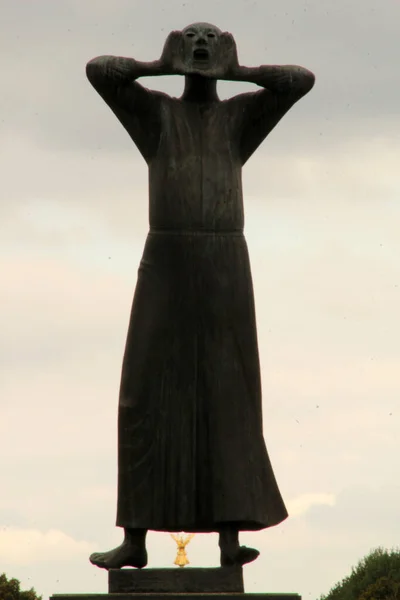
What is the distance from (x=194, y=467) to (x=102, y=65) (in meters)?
3.48

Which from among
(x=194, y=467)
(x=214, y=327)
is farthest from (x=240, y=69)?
(x=194, y=467)

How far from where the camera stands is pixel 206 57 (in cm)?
1725

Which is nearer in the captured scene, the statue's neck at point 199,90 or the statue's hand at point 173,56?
the statue's hand at point 173,56

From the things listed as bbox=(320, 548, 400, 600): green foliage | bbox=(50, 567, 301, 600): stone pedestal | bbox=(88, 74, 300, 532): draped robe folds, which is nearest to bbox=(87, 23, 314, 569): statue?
bbox=(88, 74, 300, 532): draped robe folds

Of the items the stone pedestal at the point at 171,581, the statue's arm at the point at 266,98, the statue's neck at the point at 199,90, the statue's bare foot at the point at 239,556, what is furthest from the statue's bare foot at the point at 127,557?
the statue's neck at the point at 199,90

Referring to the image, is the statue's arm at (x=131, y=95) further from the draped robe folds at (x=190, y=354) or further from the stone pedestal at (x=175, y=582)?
the stone pedestal at (x=175, y=582)

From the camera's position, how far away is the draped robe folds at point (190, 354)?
56.0 ft

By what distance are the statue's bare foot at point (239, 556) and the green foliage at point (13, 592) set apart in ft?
136

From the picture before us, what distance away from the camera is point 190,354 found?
17156mm

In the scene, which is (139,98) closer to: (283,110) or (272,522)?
(283,110)

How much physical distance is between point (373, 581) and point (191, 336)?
42.5 meters

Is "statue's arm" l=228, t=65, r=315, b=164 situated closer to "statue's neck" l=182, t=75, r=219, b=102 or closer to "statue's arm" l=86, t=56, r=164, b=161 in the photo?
"statue's neck" l=182, t=75, r=219, b=102

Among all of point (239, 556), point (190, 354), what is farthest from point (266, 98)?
point (239, 556)

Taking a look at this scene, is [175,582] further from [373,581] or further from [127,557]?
[373,581]
